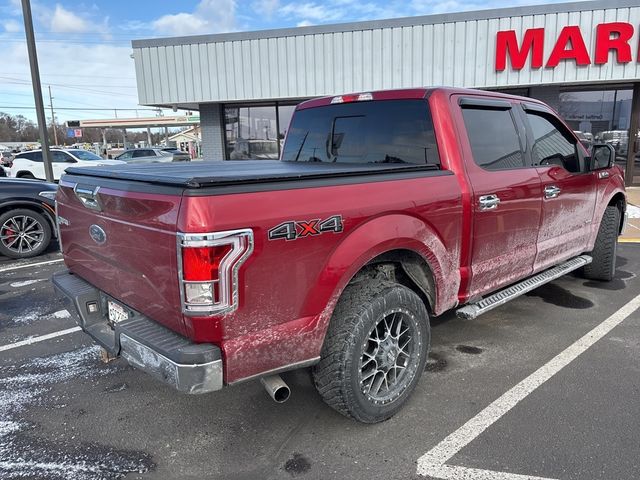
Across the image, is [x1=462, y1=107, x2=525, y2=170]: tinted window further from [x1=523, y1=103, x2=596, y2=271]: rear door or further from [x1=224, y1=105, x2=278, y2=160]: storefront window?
[x1=224, y1=105, x2=278, y2=160]: storefront window

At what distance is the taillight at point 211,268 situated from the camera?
2.04 m

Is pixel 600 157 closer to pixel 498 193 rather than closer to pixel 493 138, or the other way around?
pixel 493 138

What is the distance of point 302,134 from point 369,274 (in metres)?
1.88

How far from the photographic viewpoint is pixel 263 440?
2822mm

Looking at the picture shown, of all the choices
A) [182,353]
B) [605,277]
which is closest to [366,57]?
[605,277]

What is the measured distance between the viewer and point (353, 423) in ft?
9.73

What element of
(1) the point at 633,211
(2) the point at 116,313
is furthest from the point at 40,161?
(1) the point at 633,211

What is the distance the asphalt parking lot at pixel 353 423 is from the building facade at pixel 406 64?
31.6 ft

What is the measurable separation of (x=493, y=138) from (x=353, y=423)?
7.39 feet

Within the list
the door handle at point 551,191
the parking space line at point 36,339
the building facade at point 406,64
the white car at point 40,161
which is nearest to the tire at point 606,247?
the door handle at point 551,191

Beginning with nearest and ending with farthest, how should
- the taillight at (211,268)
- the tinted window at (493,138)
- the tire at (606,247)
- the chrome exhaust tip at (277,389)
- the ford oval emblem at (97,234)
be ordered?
1. the taillight at (211,268)
2. the chrome exhaust tip at (277,389)
3. the ford oval emblem at (97,234)
4. the tinted window at (493,138)
5. the tire at (606,247)

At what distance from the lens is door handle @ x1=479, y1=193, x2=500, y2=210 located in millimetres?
3313

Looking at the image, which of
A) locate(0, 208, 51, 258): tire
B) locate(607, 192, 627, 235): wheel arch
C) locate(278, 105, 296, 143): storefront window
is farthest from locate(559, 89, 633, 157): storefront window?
locate(0, 208, 51, 258): tire

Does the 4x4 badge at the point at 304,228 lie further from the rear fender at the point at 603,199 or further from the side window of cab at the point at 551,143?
the rear fender at the point at 603,199
